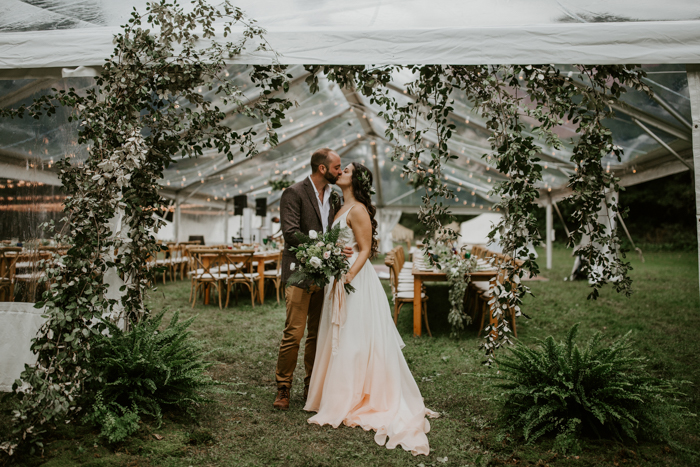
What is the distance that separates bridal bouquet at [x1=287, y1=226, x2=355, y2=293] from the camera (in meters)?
2.81

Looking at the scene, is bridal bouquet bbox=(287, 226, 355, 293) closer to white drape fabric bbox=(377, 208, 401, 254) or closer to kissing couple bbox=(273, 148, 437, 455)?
kissing couple bbox=(273, 148, 437, 455)

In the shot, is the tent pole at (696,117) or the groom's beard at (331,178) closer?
the tent pole at (696,117)

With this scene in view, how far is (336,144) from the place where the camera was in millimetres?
12938

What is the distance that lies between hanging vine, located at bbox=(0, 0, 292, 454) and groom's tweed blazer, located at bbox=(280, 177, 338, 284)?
43 cm

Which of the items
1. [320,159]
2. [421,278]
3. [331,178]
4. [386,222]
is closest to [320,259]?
[331,178]

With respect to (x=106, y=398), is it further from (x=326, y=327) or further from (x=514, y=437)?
(x=514, y=437)

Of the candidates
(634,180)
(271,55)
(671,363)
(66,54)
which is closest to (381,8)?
(271,55)

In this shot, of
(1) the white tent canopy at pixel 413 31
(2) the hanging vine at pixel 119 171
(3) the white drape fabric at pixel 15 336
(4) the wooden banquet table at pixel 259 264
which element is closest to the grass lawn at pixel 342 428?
(2) the hanging vine at pixel 119 171

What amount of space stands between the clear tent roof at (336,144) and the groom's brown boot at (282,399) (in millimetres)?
1888

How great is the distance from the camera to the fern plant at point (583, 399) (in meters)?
2.52

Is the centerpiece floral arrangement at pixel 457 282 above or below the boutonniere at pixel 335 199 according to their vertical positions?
below

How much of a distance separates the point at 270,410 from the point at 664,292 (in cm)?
934

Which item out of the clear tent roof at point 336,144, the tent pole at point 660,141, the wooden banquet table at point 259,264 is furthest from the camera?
the wooden banquet table at point 259,264

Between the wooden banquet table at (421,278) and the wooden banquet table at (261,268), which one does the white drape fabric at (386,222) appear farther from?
the wooden banquet table at (421,278)
